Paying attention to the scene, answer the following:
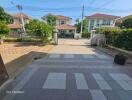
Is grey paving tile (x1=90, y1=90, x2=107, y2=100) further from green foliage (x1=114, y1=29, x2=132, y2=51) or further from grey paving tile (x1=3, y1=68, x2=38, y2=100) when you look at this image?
green foliage (x1=114, y1=29, x2=132, y2=51)

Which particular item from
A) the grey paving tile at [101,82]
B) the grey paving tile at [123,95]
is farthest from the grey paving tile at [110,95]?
the grey paving tile at [101,82]

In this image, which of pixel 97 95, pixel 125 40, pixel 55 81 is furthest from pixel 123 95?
pixel 125 40

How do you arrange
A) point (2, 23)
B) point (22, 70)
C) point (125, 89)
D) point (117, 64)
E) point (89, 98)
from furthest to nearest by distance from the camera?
point (2, 23) → point (117, 64) → point (22, 70) → point (125, 89) → point (89, 98)

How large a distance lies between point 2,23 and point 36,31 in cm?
592

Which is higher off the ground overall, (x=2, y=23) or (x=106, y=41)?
(x=2, y=23)

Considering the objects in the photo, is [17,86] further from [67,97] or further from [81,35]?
[81,35]

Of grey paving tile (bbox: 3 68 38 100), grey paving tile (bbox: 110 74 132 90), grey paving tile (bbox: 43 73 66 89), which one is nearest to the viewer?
grey paving tile (bbox: 3 68 38 100)

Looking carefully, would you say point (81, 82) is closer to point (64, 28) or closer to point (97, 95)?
point (97, 95)

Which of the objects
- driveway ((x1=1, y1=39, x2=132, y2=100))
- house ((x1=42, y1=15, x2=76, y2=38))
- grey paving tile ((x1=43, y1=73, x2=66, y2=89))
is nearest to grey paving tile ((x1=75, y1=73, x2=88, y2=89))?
driveway ((x1=1, y1=39, x2=132, y2=100))

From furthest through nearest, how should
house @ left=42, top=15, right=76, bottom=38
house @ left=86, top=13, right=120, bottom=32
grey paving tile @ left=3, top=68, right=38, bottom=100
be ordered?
house @ left=86, top=13, right=120, bottom=32 < house @ left=42, top=15, right=76, bottom=38 < grey paving tile @ left=3, top=68, right=38, bottom=100

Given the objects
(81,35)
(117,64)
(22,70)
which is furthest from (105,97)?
(81,35)

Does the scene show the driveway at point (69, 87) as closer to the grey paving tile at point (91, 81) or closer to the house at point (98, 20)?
the grey paving tile at point (91, 81)

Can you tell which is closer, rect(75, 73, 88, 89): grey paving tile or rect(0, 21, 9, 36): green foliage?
rect(75, 73, 88, 89): grey paving tile

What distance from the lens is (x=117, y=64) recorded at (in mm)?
13781
